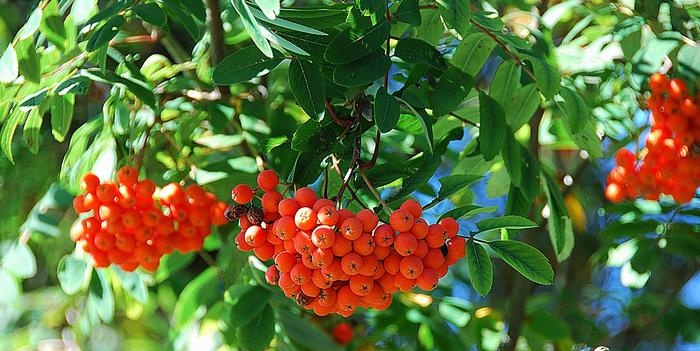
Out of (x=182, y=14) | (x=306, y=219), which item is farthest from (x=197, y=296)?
(x=306, y=219)

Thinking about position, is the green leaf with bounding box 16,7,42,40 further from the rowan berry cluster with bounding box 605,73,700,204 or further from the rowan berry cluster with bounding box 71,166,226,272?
the rowan berry cluster with bounding box 605,73,700,204

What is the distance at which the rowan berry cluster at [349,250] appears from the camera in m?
1.21

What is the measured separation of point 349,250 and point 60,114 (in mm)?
703

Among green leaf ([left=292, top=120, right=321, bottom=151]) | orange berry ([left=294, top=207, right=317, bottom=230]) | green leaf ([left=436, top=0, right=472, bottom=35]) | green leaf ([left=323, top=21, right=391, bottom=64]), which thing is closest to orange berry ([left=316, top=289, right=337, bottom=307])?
orange berry ([left=294, top=207, right=317, bottom=230])

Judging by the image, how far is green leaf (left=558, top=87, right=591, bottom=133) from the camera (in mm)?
1624

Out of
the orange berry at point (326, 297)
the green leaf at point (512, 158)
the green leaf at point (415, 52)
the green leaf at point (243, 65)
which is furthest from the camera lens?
the green leaf at point (512, 158)

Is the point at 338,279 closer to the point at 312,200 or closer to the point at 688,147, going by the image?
the point at 312,200

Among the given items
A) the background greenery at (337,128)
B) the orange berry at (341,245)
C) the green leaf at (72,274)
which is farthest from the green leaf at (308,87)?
the green leaf at (72,274)

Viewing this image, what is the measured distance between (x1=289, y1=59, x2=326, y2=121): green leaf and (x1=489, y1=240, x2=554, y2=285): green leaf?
1.03ft

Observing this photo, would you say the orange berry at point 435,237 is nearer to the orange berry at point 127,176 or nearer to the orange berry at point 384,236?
the orange berry at point 384,236

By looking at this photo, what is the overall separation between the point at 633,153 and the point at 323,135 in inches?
36.3

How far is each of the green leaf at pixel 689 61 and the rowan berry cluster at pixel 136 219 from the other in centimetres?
89

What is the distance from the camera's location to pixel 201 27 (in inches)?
85.1

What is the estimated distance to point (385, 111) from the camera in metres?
1.33
